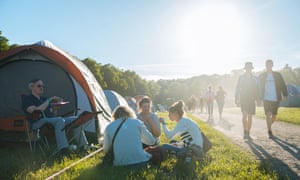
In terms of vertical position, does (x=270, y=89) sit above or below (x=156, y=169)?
above

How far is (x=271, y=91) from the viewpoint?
8.15m

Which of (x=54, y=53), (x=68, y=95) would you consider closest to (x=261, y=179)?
(x=54, y=53)

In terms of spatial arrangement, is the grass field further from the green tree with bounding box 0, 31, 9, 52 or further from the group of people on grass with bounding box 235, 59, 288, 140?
the green tree with bounding box 0, 31, 9, 52

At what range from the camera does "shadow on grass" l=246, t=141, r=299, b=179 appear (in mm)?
3980

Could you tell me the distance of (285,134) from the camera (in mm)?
7895

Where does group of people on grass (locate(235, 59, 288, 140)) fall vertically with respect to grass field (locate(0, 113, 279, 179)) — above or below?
above

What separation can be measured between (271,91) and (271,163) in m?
3.98

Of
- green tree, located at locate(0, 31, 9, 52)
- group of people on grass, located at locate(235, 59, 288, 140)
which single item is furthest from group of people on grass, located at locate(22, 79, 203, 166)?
green tree, located at locate(0, 31, 9, 52)

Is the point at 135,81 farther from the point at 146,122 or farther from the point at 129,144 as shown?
the point at 129,144

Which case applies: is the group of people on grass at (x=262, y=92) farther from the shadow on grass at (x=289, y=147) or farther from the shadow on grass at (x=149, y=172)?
the shadow on grass at (x=149, y=172)

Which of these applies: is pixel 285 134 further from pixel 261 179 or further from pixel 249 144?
pixel 261 179

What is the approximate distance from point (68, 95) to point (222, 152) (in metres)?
5.08

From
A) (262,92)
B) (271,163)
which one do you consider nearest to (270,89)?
(262,92)

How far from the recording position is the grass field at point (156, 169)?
12.4ft
